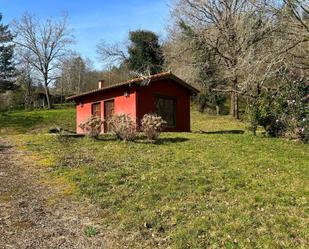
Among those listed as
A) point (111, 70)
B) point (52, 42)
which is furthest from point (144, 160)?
point (52, 42)

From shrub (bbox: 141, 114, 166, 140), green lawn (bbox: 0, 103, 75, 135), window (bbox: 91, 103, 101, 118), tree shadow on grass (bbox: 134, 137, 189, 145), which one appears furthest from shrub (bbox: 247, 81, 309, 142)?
green lawn (bbox: 0, 103, 75, 135)

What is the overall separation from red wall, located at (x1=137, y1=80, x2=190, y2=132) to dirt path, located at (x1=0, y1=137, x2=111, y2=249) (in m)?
11.0

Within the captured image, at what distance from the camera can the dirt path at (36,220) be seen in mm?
6789

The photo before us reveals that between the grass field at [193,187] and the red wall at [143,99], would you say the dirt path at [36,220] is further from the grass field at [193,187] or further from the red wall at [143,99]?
the red wall at [143,99]

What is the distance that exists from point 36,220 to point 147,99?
1402cm

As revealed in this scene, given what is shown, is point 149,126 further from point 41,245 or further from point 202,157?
point 41,245

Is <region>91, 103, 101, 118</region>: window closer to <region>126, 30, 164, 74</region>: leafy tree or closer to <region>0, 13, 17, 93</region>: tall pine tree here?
<region>126, 30, 164, 74</region>: leafy tree

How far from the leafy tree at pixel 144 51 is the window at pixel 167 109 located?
16846mm

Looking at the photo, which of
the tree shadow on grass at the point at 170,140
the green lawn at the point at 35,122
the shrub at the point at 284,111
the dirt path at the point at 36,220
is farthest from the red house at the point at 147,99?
the dirt path at the point at 36,220

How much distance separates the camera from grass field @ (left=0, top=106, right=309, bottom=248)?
688cm

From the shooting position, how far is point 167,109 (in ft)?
74.7

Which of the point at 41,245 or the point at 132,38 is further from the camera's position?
the point at 132,38

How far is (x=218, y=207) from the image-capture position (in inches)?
313

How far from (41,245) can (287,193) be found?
4921mm
